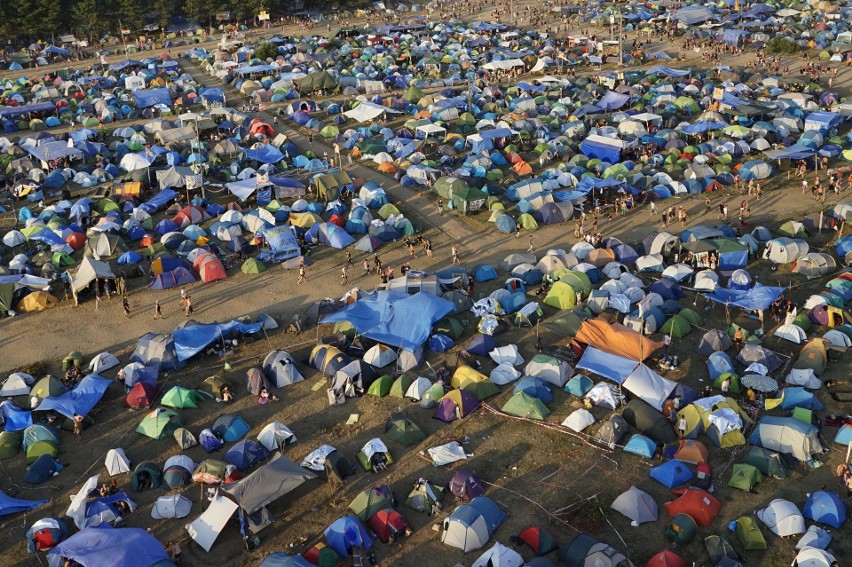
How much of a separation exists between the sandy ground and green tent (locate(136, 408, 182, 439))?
0.83ft

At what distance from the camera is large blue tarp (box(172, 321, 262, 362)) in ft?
83.8

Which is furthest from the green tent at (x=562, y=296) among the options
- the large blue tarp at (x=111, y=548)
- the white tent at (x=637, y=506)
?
the large blue tarp at (x=111, y=548)

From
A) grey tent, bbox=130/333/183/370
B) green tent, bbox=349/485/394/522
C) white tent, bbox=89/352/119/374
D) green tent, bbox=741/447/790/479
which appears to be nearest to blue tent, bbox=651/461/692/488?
green tent, bbox=741/447/790/479

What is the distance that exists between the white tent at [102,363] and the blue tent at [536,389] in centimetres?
1301

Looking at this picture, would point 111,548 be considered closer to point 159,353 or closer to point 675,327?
point 159,353

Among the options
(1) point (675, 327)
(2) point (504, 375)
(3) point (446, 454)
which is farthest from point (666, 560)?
(1) point (675, 327)

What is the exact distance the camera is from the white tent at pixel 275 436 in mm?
21531

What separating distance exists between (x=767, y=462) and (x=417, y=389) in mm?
9492

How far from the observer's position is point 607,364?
2361 cm

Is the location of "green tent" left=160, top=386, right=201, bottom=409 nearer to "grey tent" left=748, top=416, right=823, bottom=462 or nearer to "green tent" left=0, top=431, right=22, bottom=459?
"green tent" left=0, top=431, right=22, bottom=459

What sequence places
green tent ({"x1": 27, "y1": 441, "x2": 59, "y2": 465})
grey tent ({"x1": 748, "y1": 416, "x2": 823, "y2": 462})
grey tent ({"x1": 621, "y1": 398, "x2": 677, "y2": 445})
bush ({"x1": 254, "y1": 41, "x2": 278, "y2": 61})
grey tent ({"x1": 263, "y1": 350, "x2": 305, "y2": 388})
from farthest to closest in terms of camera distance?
bush ({"x1": 254, "y1": 41, "x2": 278, "y2": 61}) < grey tent ({"x1": 263, "y1": 350, "x2": 305, "y2": 388}) < green tent ({"x1": 27, "y1": 441, "x2": 59, "y2": 465}) < grey tent ({"x1": 621, "y1": 398, "x2": 677, "y2": 445}) < grey tent ({"x1": 748, "y1": 416, "x2": 823, "y2": 462})

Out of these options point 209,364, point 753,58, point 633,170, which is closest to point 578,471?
point 209,364

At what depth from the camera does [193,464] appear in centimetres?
2100

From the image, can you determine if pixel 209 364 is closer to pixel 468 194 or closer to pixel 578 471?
pixel 578 471
